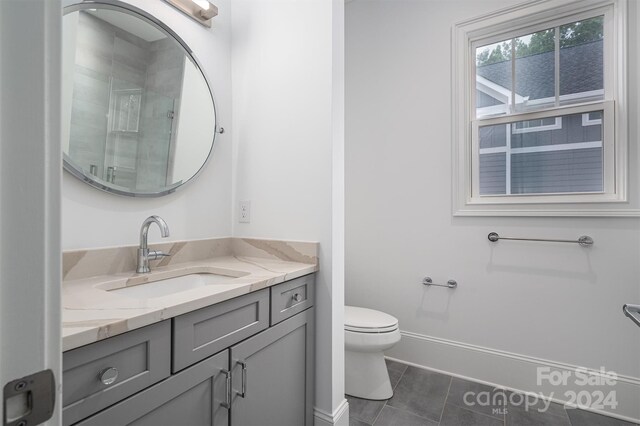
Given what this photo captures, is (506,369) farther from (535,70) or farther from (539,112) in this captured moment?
(535,70)

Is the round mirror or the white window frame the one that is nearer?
the round mirror

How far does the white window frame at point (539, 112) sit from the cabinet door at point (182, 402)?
1.73 metres

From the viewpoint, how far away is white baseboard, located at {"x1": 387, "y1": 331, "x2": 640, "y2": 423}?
1.64m

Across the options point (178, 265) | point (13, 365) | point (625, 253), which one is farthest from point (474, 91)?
point (13, 365)

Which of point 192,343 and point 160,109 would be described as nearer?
point 192,343

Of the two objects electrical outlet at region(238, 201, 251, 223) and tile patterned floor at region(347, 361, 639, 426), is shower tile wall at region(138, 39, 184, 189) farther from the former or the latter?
tile patterned floor at region(347, 361, 639, 426)

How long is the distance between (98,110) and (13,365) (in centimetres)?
120

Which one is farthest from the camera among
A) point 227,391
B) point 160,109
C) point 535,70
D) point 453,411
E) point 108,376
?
point 535,70

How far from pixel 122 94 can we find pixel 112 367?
106 cm

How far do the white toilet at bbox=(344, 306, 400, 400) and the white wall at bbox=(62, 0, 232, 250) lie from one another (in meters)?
0.93

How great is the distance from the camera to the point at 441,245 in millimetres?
2113

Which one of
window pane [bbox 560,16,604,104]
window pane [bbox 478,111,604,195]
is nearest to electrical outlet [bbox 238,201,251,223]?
window pane [bbox 478,111,604,195]

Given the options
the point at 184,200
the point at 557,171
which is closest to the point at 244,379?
the point at 184,200

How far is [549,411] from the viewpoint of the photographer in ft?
5.57
